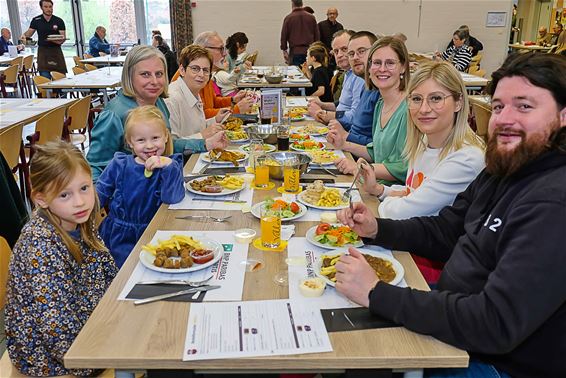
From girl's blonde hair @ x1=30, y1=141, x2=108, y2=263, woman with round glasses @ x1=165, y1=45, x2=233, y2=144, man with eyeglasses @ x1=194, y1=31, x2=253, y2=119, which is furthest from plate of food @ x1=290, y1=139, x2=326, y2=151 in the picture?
girl's blonde hair @ x1=30, y1=141, x2=108, y2=263

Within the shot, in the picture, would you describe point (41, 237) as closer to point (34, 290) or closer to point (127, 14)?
point (34, 290)

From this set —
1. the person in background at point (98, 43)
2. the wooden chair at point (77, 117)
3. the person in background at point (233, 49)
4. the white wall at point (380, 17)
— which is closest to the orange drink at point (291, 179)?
the wooden chair at point (77, 117)

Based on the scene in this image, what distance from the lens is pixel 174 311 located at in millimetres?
1351

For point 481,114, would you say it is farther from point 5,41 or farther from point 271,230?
point 5,41

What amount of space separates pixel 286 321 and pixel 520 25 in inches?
689

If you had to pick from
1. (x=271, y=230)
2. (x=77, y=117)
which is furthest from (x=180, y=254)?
(x=77, y=117)

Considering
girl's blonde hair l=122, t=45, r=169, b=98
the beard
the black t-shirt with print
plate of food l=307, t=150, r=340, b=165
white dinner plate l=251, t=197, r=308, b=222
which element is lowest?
white dinner plate l=251, t=197, r=308, b=222

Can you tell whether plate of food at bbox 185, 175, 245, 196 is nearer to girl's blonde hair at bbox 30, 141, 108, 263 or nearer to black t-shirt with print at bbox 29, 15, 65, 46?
girl's blonde hair at bbox 30, 141, 108, 263

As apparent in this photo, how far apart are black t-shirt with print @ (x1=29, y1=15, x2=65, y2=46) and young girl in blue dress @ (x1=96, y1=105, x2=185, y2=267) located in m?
7.61

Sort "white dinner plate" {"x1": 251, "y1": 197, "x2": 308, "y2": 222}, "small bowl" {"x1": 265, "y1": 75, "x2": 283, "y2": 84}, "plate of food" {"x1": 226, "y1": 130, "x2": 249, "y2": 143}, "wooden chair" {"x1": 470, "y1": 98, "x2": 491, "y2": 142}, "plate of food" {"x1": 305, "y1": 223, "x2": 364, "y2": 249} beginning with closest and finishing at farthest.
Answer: "plate of food" {"x1": 305, "y1": 223, "x2": 364, "y2": 249}, "white dinner plate" {"x1": 251, "y1": 197, "x2": 308, "y2": 222}, "plate of food" {"x1": 226, "y1": 130, "x2": 249, "y2": 143}, "wooden chair" {"x1": 470, "y1": 98, "x2": 491, "y2": 142}, "small bowl" {"x1": 265, "y1": 75, "x2": 283, "y2": 84}

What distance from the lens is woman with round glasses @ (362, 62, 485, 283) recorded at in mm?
1975

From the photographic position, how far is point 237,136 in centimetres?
342

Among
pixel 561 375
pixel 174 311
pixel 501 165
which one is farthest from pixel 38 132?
pixel 561 375

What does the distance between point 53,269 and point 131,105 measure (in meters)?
1.41
